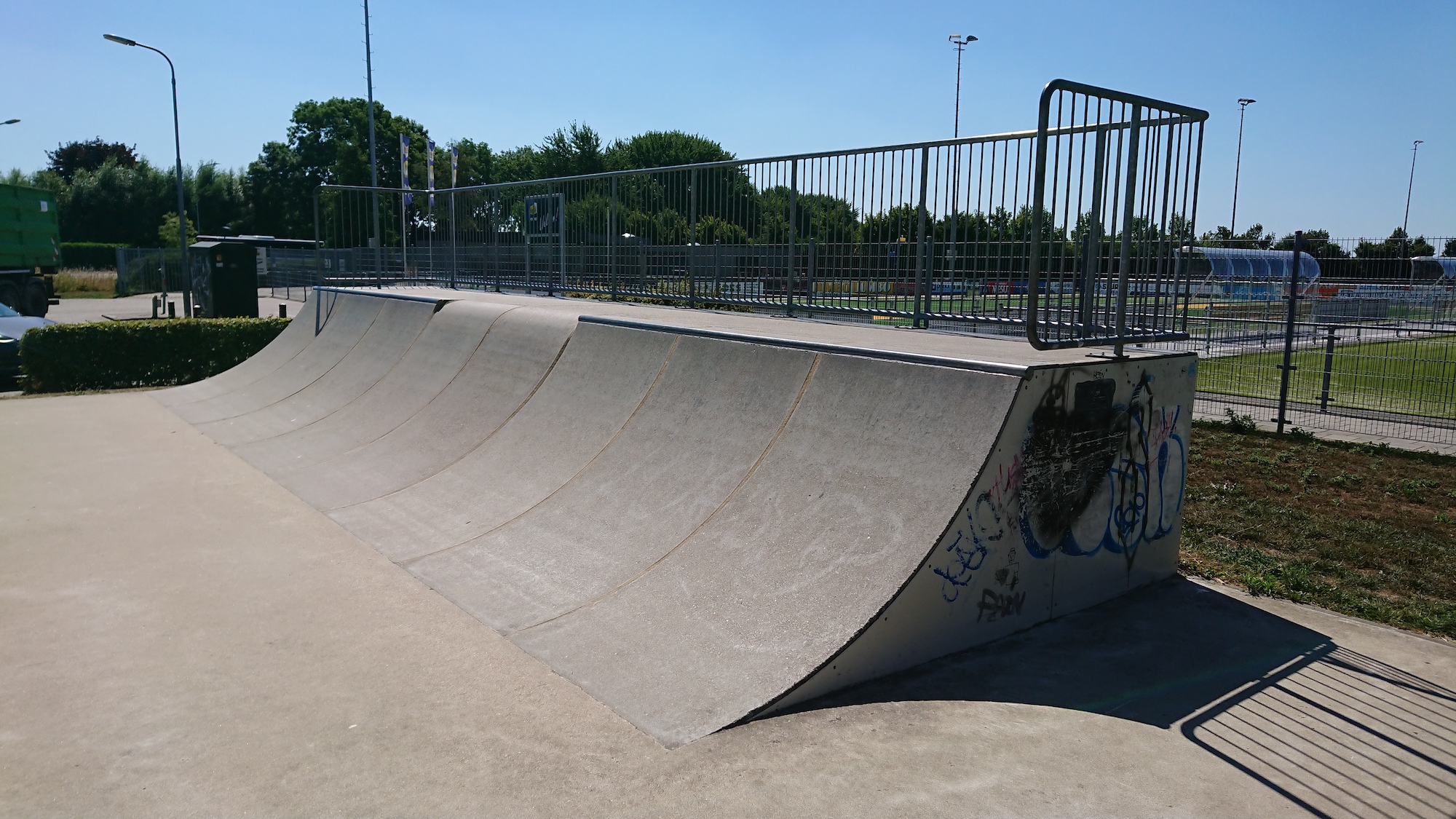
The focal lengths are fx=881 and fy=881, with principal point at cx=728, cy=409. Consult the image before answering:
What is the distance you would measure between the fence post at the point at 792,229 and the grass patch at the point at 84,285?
47.1 m

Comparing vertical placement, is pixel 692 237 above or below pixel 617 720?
above

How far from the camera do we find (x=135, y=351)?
50.9ft

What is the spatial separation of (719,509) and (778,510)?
0.47 meters

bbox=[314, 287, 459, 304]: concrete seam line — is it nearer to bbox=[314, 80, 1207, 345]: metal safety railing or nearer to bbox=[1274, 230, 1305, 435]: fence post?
bbox=[314, 80, 1207, 345]: metal safety railing

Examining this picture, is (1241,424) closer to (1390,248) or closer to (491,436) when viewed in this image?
(1390,248)

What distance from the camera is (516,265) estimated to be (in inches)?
557

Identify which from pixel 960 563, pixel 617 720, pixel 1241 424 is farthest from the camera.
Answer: pixel 1241 424

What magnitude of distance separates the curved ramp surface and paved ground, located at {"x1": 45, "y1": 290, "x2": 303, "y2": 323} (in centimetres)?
2111

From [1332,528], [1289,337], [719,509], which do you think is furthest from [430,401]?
[1289,337]

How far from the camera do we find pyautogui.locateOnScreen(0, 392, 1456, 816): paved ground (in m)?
3.33

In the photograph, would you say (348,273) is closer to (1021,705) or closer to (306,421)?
(306,421)

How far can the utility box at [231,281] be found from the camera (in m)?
19.4

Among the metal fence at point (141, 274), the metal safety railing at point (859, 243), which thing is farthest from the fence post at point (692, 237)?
the metal fence at point (141, 274)

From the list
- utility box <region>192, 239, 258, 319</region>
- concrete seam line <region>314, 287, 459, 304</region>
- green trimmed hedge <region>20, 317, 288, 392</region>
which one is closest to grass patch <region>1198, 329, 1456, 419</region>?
concrete seam line <region>314, 287, 459, 304</region>
